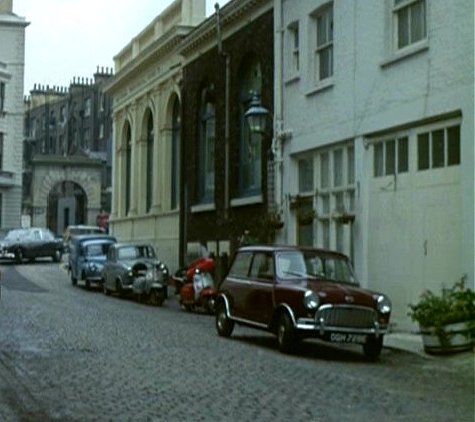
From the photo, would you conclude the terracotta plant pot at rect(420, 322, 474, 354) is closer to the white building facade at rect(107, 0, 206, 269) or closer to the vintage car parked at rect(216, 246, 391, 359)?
the vintage car parked at rect(216, 246, 391, 359)

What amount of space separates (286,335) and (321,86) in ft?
30.3

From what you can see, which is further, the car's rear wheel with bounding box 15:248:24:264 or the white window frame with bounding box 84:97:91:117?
the white window frame with bounding box 84:97:91:117

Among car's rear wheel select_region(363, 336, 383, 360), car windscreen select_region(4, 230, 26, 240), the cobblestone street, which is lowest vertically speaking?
the cobblestone street

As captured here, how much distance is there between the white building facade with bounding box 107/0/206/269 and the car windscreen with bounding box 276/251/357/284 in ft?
63.5

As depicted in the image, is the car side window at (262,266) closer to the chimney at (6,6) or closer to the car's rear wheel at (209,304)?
the car's rear wheel at (209,304)

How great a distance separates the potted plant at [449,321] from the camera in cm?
1565

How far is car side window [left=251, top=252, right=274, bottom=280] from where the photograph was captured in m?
17.0

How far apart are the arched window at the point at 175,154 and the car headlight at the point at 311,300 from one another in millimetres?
21491

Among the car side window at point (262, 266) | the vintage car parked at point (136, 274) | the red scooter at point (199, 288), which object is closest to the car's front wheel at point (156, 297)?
the vintage car parked at point (136, 274)

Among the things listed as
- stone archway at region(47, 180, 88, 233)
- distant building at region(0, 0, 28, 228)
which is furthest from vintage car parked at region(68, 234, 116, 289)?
distant building at region(0, 0, 28, 228)

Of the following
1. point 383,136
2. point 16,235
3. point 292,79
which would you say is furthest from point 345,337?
point 16,235

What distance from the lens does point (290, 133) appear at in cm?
2555

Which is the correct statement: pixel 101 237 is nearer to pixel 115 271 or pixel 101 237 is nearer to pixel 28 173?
pixel 115 271

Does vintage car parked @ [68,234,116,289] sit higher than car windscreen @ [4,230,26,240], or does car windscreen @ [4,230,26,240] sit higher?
car windscreen @ [4,230,26,240]
